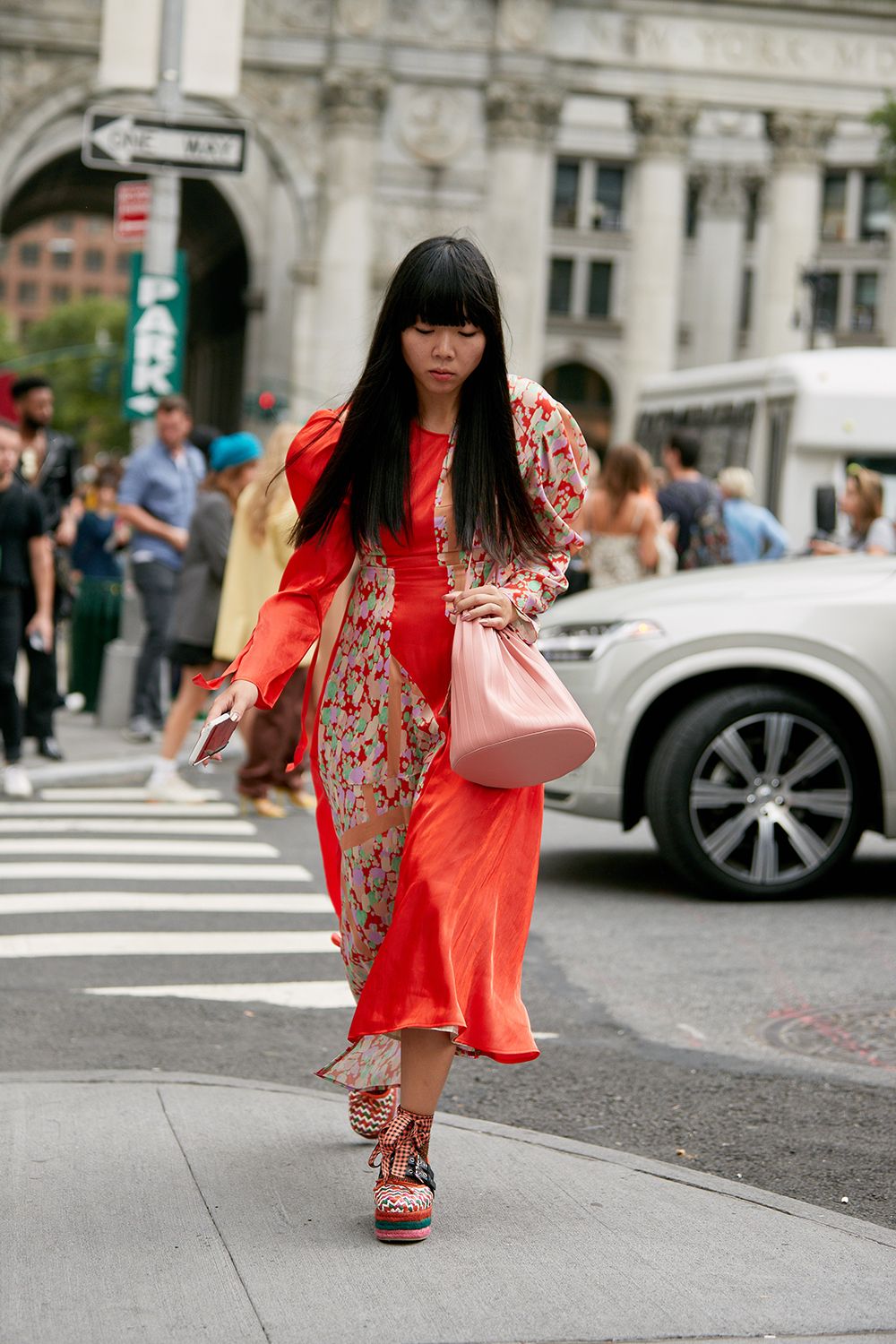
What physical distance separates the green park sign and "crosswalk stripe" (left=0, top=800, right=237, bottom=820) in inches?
206

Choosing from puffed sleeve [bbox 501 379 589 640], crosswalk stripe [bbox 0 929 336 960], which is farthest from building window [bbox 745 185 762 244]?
puffed sleeve [bbox 501 379 589 640]

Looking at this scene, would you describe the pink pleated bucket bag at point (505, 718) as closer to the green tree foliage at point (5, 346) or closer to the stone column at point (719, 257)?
the stone column at point (719, 257)

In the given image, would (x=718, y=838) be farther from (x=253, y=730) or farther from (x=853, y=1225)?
(x=853, y=1225)

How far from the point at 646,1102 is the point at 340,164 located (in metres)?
36.1

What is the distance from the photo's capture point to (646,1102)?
18.5ft

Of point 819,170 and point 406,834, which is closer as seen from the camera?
point 406,834

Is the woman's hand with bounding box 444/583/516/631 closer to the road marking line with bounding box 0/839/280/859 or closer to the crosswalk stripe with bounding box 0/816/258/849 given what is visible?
the road marking line with bounding box 0/839/280/859

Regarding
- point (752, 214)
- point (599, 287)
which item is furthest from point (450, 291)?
point (599, 287)

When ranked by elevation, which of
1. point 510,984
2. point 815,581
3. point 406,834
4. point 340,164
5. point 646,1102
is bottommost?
point 646,1102

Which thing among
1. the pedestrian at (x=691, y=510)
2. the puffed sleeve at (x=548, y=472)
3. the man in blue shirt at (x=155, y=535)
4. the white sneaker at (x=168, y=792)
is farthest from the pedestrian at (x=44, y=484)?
the puffed sleeve at (x=548, y=472)

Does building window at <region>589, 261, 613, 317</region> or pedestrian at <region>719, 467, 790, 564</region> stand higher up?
building window at <region>589, 261, 613, 317</region>

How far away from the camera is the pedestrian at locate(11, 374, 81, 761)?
12.5m

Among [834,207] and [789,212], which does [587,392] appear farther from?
[789,212]

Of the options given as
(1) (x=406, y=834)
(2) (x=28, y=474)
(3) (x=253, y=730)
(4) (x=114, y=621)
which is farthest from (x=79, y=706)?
(1) (x=406, y=834)
